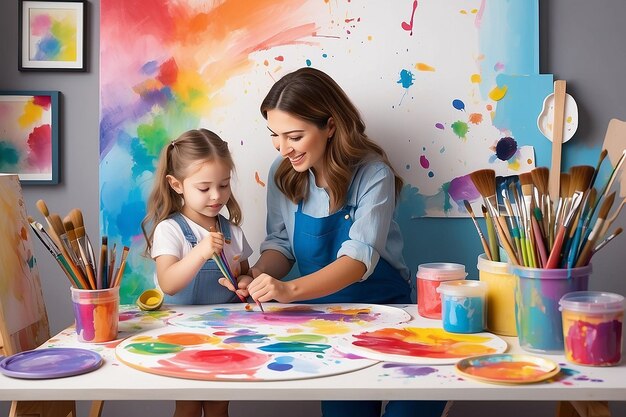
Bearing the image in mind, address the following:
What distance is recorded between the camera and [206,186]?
1497 millimetres

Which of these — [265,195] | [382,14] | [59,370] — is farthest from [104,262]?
[382,14]

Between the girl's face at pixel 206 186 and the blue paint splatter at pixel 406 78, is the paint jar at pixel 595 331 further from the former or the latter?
the blue paint splatter at pixel 406 78

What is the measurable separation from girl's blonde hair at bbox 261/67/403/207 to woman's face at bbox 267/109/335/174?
0.01 meters

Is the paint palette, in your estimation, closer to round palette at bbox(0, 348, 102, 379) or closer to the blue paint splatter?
round palette at bbox(0, 348, 102, 379)

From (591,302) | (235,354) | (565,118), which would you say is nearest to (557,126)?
(565,118)

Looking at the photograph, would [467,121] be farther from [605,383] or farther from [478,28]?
[605,383]

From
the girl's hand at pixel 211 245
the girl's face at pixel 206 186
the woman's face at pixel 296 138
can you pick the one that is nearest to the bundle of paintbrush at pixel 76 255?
the girl's hand at pixel 211 245

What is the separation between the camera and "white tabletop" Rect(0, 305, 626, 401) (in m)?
0.92

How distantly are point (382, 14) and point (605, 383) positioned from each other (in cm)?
109

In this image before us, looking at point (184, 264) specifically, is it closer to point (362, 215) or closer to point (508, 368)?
point (362, 215)

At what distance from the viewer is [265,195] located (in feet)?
5.88

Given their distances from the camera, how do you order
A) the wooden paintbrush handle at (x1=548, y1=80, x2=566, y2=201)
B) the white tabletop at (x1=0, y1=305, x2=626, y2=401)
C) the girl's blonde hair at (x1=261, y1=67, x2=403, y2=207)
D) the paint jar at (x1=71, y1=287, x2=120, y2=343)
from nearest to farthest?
the white tabletop at (x1=0, y1=305, x2=626, y2=401) → the paint jar at (x1=71, y1=287, x2=120, y2=343) → the girl's blonde hair at (x1=261, y1=67, x2=403, y2=207) → the wooden paintbrush handle at (x1=548, y1=80, x2=566, y2=201)

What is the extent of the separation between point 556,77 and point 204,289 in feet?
3.26

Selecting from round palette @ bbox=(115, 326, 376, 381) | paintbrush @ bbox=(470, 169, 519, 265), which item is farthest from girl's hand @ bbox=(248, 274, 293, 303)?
paintbrush @ bbox=(470, 169, 519, 265)
